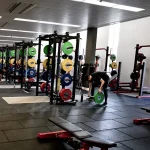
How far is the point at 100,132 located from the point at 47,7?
11.1 feet

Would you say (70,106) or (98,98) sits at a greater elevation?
(98,98)

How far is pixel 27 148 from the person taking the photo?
8.77 ft

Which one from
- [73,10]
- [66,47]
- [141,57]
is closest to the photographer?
[73,10]

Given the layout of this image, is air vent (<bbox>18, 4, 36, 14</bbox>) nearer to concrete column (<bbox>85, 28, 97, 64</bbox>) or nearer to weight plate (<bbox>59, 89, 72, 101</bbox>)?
weight plate (<bbox>59, 89, 72, 101</bbox>)

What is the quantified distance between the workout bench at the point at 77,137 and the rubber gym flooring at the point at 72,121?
115mm

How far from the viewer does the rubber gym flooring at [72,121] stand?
289cm

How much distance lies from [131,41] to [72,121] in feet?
20.3

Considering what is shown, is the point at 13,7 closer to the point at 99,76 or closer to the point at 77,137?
the point at 99,76

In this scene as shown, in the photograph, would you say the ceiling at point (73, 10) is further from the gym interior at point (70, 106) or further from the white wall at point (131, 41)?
the white wall at point (131, 41)

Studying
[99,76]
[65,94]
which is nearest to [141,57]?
[99,76]

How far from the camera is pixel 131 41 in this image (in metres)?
9.11

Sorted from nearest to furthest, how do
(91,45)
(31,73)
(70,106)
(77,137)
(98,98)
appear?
(77,137) → (70,106) → (98,98) → (31,73) → (91,45)

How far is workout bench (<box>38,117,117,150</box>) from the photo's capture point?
6.93 ft

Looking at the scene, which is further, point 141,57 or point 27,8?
point 141,57
